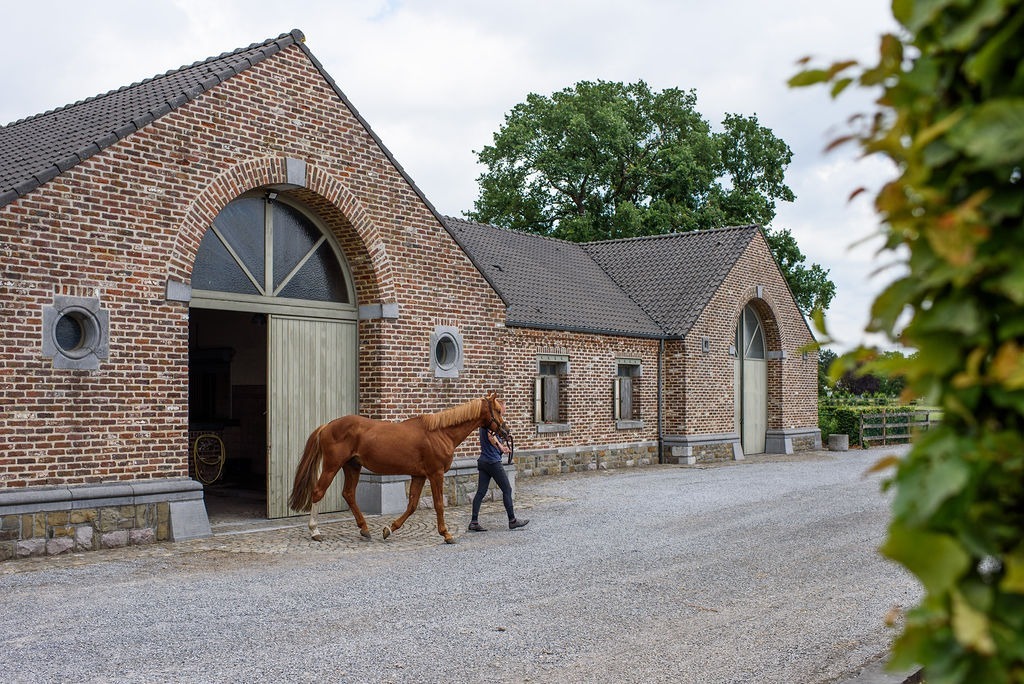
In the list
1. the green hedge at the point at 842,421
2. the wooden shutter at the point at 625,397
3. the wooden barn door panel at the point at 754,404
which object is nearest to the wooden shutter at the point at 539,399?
the wooden shutter at the point at 625,397

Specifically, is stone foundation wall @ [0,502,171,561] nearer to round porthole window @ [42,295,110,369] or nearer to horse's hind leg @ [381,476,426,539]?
round porthole window @ [42,295,110,369]

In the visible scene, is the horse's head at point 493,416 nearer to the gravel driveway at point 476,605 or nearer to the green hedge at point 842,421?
the gravel driveway at point 476,605

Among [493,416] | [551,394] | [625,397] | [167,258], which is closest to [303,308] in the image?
[167,258]

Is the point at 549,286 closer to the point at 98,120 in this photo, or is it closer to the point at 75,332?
the point at 98,120

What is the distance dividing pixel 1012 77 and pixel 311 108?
12076 millimetres

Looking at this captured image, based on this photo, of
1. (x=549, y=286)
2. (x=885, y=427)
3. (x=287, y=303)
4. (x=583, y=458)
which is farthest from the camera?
(x=885, y=427)

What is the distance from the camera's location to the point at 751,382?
86.8 ft

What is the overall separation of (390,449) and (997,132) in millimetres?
9963

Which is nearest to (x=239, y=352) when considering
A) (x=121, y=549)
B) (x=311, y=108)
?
(x=311, y=108)

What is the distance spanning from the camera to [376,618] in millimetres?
7105

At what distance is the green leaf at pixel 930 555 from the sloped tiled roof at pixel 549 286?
683 inches

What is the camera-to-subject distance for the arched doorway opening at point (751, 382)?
85.2ft

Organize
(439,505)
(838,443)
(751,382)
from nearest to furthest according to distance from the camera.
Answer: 1. (439,505)
2. (751,382)
3. (838,443)

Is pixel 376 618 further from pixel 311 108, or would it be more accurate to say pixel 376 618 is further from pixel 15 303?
pixel 311 108
